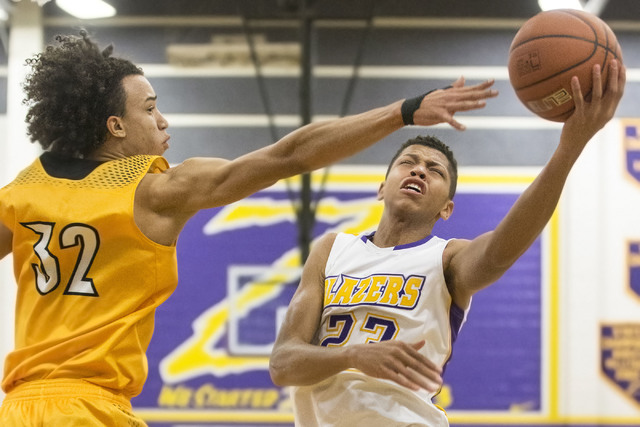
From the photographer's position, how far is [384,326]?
9.61 feet

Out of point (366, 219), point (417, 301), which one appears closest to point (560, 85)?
point (417, 301)

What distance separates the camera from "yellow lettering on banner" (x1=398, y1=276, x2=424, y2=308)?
2.93m

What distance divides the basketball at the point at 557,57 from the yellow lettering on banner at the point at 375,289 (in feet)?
2.69

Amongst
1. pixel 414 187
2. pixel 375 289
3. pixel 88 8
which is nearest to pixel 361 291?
pixel 375 289

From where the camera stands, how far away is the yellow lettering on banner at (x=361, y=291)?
2.98 metres

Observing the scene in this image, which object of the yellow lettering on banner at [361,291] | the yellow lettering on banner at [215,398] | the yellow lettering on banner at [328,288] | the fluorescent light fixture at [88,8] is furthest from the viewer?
the fluorescent light fixture at [88,8]

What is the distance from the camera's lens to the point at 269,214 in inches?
336

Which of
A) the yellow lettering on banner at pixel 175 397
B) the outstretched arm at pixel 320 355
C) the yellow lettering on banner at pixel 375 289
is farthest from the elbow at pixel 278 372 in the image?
the yellow lettering on banner at pixel 175 397

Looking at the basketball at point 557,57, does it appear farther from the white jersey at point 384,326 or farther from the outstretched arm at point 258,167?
the white jersey at point 384,326

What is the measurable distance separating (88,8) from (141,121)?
6.42 metres

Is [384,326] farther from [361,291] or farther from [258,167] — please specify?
[258,167]

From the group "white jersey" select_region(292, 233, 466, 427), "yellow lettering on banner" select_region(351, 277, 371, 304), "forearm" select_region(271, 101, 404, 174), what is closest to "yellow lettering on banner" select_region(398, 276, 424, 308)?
"white jersey" select_region(292, 233, 466, 427)

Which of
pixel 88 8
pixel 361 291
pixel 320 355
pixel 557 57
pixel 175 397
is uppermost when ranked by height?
pixel 88 8

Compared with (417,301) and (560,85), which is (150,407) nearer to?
(417,301)
